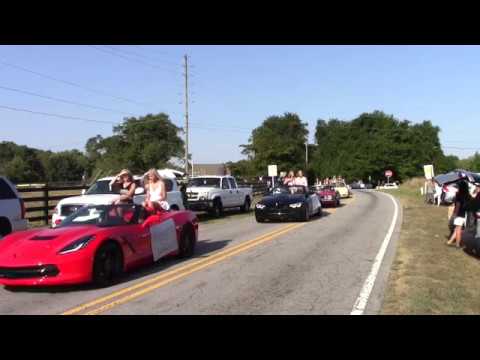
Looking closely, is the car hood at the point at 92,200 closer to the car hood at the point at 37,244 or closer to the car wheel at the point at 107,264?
the car hood at the point at 37,244

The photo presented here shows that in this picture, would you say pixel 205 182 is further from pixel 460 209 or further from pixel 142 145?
pixel 142 145

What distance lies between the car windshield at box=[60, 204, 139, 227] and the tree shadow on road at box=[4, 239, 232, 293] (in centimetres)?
Answer: 87

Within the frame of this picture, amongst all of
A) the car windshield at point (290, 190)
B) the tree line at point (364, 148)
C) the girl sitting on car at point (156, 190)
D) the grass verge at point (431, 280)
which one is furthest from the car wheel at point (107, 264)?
the tree line at point (364, 148)

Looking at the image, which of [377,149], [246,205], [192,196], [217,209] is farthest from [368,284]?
[377,149]

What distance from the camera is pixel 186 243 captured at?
10562 mm

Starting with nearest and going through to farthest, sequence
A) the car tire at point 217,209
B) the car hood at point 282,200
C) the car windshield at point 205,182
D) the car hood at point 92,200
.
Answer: the car hood at point 92,200, the car hood at point 282,200, the car tire at point 217,209, the car windshield at point 205,182

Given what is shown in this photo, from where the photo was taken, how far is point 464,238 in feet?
35.7

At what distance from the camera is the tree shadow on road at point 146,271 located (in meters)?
7.65

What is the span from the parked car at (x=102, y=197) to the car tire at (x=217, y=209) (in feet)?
14.9

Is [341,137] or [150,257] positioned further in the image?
[341,137]
